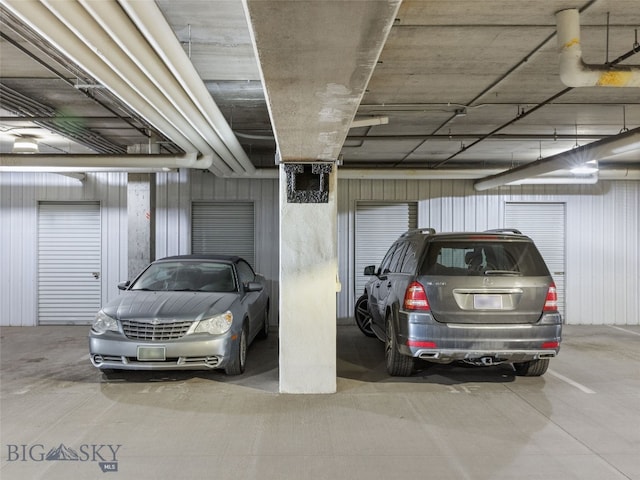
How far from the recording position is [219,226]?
30.9ft

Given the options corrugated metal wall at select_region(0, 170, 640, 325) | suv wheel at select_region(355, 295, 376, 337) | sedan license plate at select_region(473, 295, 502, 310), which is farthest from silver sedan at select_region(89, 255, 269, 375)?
corrugated metal wall at select_region(0, 170, 640, 325)

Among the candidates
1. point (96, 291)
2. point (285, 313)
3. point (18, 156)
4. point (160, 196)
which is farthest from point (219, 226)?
point (285, 313)

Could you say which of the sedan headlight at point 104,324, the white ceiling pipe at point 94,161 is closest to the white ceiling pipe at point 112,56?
the white ceiling pipe at point 94,161

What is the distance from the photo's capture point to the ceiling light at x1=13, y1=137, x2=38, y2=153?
7.52 metres

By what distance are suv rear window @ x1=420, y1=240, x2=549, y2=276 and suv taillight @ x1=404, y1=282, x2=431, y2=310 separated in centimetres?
17

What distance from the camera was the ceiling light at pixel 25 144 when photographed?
752 centimetres

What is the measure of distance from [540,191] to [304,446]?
8.26 m

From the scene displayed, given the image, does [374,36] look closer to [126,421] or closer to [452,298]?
[452,298]

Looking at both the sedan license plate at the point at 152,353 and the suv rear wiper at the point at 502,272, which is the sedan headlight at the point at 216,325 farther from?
the suv rear wiper at the point at 502,272

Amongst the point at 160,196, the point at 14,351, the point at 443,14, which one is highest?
the point at 443,14

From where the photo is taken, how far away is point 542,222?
32.3ft

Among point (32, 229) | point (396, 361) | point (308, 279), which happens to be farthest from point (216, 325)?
point (32, 229)

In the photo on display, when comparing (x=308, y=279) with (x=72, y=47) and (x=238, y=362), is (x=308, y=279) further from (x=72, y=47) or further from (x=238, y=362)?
(x=72, y=47)

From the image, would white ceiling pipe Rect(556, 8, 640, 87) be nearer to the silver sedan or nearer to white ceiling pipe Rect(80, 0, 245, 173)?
white ceiling pipe Rect(80, 0, 245, 173)
